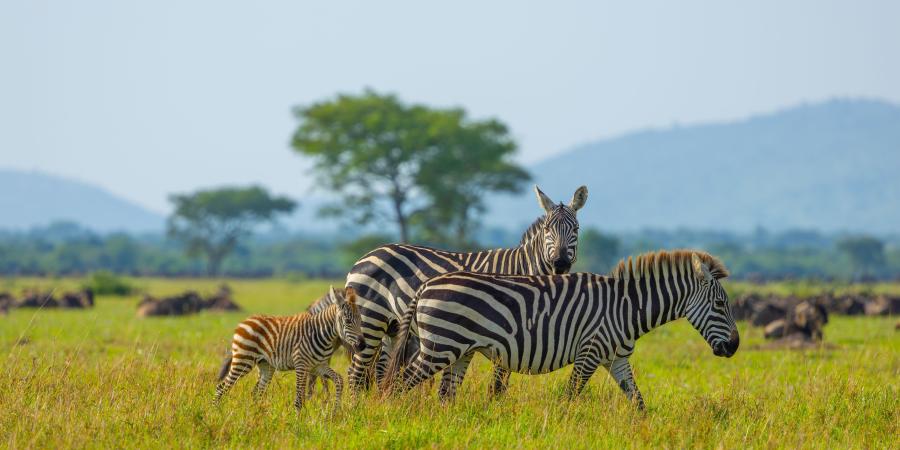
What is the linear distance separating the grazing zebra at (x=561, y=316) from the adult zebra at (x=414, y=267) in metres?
0.53

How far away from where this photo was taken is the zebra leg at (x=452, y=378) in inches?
393

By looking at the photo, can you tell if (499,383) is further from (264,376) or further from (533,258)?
(264,376)

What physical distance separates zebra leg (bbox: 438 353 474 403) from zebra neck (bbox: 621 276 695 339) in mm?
1548

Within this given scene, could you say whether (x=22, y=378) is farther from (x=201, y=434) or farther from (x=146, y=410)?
(x=201, y=434)

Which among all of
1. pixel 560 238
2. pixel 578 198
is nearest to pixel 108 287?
pixel 578 198

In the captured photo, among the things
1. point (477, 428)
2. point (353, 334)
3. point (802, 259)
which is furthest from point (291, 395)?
point (802, 259)

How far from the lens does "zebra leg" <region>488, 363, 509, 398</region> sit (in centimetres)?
1029

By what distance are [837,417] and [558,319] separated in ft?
9.06

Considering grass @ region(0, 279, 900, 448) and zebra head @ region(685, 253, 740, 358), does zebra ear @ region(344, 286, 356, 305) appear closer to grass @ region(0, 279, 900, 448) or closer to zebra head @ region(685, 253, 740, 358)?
grass @ region(0, 279, 900, 448)

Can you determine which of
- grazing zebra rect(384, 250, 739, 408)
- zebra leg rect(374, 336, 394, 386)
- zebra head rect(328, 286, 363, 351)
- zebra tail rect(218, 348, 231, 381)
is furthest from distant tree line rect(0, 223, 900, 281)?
grazing zebra rect(384, 250, 739, 408)

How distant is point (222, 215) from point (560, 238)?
2850 inches

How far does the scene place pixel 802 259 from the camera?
335 feet

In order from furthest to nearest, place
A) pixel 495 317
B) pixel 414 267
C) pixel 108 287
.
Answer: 1. pixel 108 287
2. pixel 414 267
3. pixel 495 317

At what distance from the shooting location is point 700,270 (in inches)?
397
